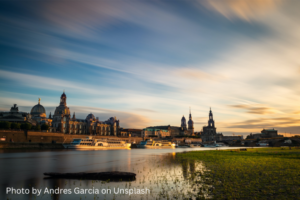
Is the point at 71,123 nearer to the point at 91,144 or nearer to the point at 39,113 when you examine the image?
the point at 39,113

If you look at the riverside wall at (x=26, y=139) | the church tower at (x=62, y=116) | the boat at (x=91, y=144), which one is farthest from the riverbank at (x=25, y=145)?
the church tower at (x=62, y=116)

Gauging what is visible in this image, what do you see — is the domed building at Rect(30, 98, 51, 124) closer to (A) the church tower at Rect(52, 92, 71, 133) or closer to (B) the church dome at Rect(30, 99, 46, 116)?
(B) the church dome at Rect(30, 99, 46, 116)

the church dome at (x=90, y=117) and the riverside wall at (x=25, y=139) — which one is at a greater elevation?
the church dome at (x=90, y=117)

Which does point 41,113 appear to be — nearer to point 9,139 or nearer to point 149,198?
point 9,139

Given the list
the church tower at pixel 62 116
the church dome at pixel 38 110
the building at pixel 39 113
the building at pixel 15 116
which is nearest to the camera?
the building at pixel 15 116

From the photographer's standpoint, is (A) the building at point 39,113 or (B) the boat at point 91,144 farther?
(A) the building at point 39,113

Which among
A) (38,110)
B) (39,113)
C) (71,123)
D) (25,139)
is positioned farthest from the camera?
(38,110)

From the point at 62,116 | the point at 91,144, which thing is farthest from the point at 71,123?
the point at 91,144

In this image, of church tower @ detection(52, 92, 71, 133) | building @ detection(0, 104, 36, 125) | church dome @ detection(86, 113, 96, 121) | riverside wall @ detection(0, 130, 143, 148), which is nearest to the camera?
riverside wall @ detection(0, 130, 143, 148)

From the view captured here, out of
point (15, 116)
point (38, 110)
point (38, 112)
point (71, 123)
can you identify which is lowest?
point (71, 123)

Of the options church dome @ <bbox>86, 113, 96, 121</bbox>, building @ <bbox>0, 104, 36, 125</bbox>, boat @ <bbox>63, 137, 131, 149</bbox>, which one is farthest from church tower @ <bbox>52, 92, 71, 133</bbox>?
boat @ <bbox>63, 137, 131, 149</bbox>

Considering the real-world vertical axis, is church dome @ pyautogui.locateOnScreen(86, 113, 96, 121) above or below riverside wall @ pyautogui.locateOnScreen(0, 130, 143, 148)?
above

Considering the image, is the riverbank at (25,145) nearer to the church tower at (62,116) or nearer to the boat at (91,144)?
the boat at (91,144)

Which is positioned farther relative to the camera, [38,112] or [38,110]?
[38,110]
